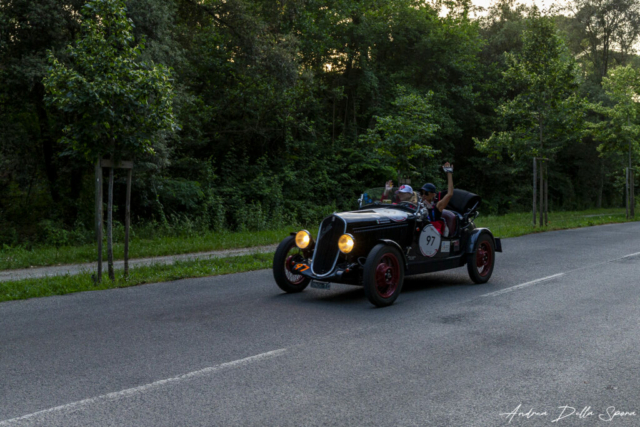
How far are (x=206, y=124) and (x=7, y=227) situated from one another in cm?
969

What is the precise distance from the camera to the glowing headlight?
7977 millimetres

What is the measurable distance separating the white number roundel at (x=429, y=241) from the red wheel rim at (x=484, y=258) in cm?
115

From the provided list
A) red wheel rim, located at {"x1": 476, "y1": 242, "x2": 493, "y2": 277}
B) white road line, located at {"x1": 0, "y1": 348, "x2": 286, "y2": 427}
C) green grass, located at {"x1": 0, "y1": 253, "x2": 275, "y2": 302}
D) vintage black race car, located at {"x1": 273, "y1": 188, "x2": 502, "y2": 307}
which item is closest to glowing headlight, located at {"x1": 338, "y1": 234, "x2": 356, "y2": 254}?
vintage black race car, located at {"x1": 273, "y1": 188, "x2": 502, "y2": 307}

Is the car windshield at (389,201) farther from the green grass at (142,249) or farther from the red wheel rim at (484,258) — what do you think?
the green grass at (142,249)

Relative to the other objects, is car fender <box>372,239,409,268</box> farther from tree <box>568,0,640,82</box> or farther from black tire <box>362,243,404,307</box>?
tree <box>568,0,640,82</box>

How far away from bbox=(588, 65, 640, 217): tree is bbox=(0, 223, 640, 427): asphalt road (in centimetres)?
2404

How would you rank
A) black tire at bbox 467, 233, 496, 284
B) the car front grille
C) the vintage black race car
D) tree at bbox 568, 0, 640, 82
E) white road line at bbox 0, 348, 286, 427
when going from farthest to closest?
tree at bbox 568, 0, 640, 82
black tire at bbox 467, 233, 496, 284
the car front grille
the vintage black race car
white road line at bbox 0, 348, 286, 427

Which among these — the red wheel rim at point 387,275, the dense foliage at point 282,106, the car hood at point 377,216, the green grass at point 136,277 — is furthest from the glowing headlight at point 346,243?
the dense foliage at point 282,106

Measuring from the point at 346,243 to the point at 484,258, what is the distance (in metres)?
3.46

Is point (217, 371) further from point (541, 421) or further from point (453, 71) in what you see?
point (453, 71)

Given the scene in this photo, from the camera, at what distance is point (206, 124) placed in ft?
81.8

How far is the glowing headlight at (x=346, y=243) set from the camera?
7.98 meters

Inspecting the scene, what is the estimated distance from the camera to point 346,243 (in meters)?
8.02

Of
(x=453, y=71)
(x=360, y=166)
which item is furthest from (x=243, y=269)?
(x=453, y=71)
